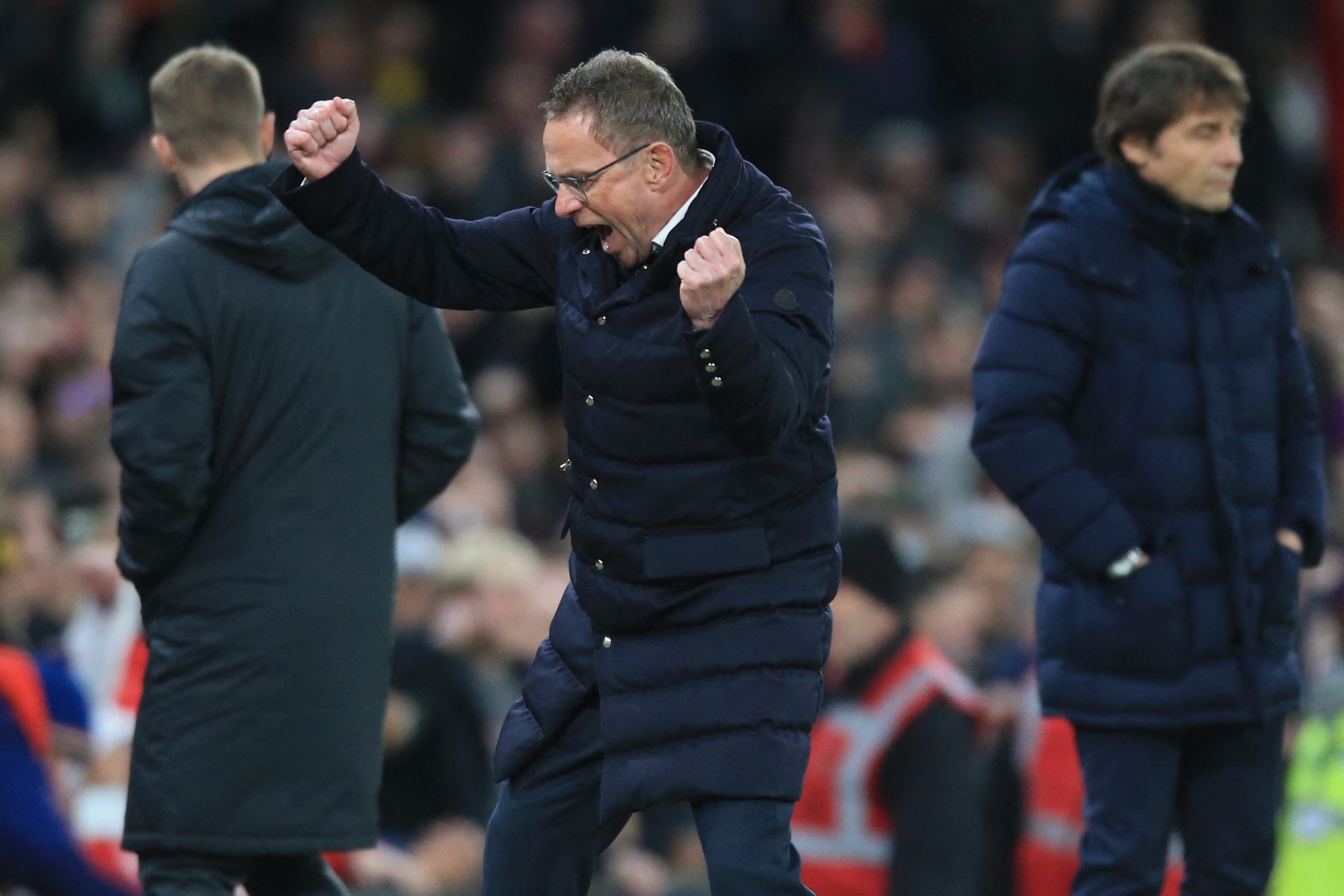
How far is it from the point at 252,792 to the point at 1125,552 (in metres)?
1.88

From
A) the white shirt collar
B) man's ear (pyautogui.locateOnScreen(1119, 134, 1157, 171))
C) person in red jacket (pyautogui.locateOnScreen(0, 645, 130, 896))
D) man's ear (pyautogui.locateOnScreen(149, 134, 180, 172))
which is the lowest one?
person in red jacket (pyautogui.locateOnScreen(0, 645, 130, 896))

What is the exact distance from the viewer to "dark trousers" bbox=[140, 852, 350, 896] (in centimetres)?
463

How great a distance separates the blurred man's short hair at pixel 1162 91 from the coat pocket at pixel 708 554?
1488 millimetres

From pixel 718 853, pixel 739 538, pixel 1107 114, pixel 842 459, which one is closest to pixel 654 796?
pixel 718 853

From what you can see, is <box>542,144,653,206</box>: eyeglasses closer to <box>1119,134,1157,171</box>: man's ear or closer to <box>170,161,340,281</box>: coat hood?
<box>170,161,340,281</box>: coat hood

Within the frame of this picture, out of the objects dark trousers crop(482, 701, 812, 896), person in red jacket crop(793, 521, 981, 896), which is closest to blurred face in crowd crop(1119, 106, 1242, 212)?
person in red jacket crop(793, 521, 981, 896)

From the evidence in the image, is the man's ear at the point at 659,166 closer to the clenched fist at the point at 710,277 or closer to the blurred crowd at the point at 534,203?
the clenched fist at the point at 710,277

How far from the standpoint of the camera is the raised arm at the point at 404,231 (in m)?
4.11

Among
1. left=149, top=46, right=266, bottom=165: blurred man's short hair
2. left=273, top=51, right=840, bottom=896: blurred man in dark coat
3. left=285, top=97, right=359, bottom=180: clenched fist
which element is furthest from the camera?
left=149, top=46, right=266, bottom=165: blurred man's short hair

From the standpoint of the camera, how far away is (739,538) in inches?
153

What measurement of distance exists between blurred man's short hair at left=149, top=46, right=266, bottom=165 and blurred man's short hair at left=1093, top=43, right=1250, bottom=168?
6.11 feet

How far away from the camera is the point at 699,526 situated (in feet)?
12.8

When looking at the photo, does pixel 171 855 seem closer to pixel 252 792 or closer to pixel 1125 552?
pixel 252 792

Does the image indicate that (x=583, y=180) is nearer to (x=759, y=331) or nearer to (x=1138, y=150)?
(x=759, y=331)
